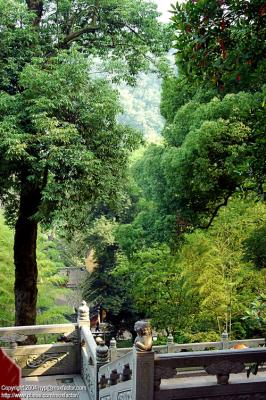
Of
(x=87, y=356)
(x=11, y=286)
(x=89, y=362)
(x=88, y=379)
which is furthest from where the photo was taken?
(x=11, y=286)

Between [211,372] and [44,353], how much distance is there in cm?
407

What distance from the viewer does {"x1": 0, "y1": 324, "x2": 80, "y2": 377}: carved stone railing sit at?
7.52 metres

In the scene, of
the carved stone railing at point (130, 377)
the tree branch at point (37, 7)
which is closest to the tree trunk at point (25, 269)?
the tree branch at point (37, 7)

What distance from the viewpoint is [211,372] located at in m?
4.32

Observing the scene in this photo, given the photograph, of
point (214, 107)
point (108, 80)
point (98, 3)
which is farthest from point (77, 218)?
point (98, 3)

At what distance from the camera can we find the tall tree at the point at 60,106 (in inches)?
308

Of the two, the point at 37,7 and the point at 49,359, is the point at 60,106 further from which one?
the point at 49,359

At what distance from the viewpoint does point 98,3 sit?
927 centimetres

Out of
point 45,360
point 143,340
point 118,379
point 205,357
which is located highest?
point 143,340

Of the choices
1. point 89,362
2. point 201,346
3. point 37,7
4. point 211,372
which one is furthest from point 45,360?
point 37,7

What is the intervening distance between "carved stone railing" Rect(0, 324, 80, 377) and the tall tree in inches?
77.2

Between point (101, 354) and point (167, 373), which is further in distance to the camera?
point (101, 354)

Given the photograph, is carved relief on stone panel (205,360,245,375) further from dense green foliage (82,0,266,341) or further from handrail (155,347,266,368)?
dense green foliage (82,0,266,341)

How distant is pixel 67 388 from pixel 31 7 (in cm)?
752
